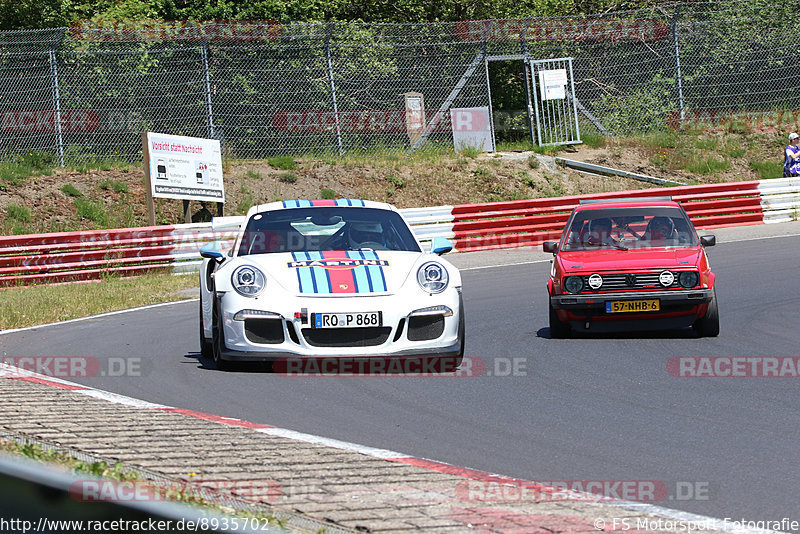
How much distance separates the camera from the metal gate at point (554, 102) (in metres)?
26.0

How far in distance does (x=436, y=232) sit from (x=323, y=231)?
1084cm

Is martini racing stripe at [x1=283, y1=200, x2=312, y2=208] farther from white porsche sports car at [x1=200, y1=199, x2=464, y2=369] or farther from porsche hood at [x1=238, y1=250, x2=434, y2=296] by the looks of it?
porsche hood at [x1=238, y1=250, x2=434, y2=296]

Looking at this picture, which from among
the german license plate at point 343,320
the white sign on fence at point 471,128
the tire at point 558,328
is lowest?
the tire at point 558,328

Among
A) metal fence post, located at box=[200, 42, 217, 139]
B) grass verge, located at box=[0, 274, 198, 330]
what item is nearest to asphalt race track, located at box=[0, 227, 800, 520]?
grass verge, located at box=[0, 274, 198, 330]

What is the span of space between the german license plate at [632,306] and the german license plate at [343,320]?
9.71 ft

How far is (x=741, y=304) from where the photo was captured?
12.4 meters

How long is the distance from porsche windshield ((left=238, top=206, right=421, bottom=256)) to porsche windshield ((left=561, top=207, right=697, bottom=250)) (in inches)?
96.7

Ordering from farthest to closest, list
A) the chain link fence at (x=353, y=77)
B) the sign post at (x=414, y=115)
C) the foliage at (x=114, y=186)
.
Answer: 1. the sign post at (x=414, y=115)
2. the foliage at (x=114, y=186)
3. the chain link fence at (x=353, y=77)

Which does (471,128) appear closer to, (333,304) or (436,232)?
(436,232)

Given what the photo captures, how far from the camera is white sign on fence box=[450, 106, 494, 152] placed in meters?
25.6

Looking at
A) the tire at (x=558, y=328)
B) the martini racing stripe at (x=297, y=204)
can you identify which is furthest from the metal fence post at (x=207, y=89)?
the tire at (x=558, y=328)

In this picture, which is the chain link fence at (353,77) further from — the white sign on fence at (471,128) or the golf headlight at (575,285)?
the golf headlight at (575,285)

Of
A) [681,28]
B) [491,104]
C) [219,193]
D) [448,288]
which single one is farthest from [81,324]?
[681,28]

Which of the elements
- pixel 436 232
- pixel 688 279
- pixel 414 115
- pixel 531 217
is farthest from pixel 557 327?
pixel 414 115
